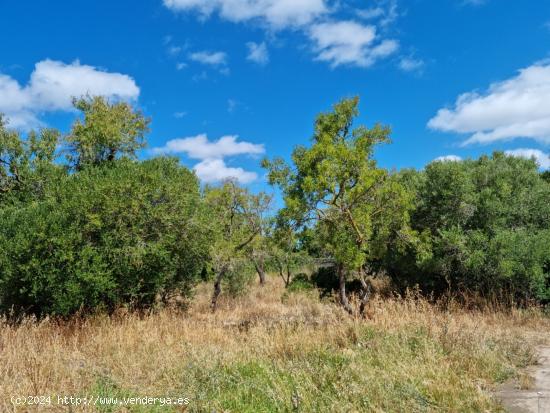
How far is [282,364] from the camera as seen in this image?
6.39 m

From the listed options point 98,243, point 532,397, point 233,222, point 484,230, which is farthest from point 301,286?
point 532,397

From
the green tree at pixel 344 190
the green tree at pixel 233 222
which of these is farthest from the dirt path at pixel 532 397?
the green tree at pixel 233 222

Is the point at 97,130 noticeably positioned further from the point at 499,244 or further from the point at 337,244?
the point at 499,244

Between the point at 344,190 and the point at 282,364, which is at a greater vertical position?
the point at 344,190

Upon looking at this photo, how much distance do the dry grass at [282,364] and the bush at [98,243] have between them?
3.04ft

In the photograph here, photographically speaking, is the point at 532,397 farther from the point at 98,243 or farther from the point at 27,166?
the point at 27,166

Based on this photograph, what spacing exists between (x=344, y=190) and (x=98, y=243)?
5732 millimetres

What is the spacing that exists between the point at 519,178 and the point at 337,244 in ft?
25.1

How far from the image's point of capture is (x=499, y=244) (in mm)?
11539

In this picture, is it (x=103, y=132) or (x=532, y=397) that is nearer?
(x=532, y=397)

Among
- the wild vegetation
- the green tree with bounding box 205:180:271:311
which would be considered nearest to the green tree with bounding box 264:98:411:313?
the wild vegetation

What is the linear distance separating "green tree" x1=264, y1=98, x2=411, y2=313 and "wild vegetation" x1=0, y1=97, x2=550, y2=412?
0.14ft

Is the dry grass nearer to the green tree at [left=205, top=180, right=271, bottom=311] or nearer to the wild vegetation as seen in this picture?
the wild vegetation

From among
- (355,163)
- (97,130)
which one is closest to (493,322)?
(355,163)
